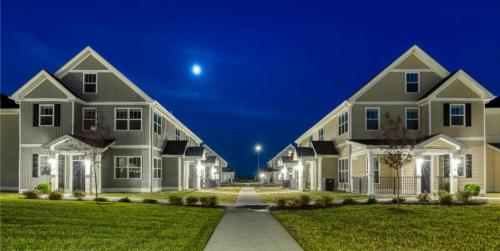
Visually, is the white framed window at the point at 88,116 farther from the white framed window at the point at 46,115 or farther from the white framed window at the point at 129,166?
the white framed window at the point at 129,166

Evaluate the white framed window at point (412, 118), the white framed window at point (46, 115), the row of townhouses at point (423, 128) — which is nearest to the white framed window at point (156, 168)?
the white framed window at point (46, 115)

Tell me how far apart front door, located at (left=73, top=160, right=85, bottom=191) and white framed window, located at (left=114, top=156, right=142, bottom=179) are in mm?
2244

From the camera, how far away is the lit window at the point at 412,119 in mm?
34188

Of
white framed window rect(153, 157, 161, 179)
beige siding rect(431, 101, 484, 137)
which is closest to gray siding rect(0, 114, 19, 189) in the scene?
white framed window rect(153, 157, 161, 179)

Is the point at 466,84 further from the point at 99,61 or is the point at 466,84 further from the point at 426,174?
the point at 99,61

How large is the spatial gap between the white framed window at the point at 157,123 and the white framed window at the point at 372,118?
14.8m

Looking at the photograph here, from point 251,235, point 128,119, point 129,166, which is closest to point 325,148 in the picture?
point 129,166

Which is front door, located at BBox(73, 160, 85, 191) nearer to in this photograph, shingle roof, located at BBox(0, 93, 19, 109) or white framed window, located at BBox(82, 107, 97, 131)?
white framed window, located at BBox(82, 107, 97, 131)

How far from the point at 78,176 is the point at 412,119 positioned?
22.6 metres

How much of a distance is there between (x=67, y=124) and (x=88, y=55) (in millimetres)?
4957

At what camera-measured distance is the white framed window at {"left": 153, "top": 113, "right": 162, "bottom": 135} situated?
36803mm

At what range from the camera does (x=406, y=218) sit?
16.7 m

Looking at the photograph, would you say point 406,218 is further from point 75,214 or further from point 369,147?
point 369,147

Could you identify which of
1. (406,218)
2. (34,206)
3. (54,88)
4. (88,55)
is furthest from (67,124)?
(406,218)
